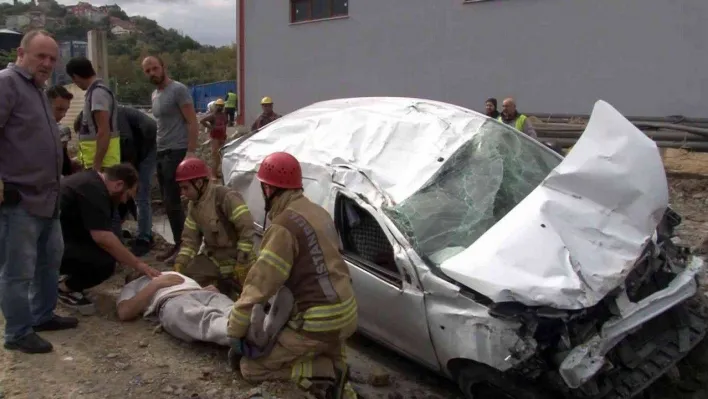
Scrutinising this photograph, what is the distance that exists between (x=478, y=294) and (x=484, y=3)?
10039 mm

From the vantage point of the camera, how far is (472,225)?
13.5ft

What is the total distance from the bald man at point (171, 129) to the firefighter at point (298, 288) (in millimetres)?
2693

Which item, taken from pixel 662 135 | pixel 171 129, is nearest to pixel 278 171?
pixel 171 129

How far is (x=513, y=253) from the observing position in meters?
3.62

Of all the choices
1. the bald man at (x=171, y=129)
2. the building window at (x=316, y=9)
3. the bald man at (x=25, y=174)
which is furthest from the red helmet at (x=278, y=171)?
the building window at (x=316, y=9)

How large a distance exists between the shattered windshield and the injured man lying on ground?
985 mm

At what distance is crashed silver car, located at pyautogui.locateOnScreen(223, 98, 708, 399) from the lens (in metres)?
3.43

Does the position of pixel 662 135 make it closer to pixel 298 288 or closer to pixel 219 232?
pixel 219 232

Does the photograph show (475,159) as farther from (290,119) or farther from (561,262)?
Result: (290,119)

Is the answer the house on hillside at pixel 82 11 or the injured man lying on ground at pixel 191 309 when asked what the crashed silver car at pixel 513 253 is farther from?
the house on hillside at pixel 82 11

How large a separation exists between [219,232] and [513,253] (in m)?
2.31

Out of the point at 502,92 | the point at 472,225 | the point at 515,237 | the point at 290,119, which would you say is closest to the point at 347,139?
the point at 290,119

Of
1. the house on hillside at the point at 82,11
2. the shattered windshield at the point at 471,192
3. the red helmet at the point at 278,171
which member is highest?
the house on hillside at the point at 82,11

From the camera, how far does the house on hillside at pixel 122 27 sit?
63984mm
